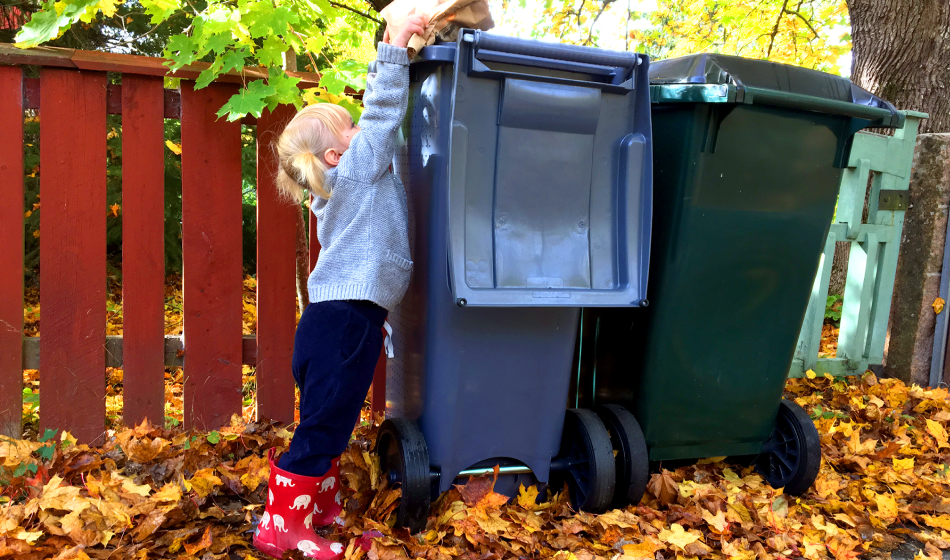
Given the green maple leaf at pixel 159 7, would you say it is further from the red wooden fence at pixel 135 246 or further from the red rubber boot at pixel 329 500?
the red rubber boot at pixel 329 500

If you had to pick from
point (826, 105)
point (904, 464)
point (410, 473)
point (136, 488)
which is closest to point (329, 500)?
point (410, 473)

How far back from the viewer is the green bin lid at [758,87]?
2.24 metres

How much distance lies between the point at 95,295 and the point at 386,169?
1.48 meters

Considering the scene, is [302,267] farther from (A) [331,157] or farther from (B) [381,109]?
(B) [381,109]

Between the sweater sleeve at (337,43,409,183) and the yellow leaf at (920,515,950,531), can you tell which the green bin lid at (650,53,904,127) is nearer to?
the sweater sleeve at (337,43,409,183)

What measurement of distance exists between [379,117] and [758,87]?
1313 millimetres

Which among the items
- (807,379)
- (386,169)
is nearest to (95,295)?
(386,169)

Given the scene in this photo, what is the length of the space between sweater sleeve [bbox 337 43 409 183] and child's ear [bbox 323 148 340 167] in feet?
0.27

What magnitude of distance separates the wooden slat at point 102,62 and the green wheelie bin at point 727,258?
1736 mm

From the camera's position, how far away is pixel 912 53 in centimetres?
458

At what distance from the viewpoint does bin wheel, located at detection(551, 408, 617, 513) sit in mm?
2268

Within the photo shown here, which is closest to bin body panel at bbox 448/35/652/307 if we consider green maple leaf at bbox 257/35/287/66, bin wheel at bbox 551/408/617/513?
bin wheel at bbox 551/408/617/513

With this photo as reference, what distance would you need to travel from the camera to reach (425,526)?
2.19 meters

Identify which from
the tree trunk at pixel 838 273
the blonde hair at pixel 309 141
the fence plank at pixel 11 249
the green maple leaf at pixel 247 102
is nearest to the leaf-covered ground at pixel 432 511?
the fence plank at pixel 11 249
